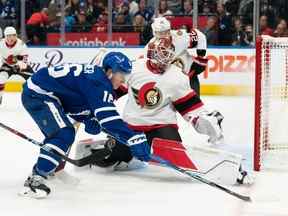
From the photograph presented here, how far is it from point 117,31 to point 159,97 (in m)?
5.43

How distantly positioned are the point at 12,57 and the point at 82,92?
13.2 feet

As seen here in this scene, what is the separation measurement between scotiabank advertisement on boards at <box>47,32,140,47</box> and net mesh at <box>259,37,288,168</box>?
4551mm

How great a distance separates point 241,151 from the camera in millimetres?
4816

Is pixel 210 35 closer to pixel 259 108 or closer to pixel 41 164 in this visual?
pixel 259 108

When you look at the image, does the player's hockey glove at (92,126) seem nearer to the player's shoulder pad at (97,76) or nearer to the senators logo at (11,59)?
the player's shoulder pad at (97,76)

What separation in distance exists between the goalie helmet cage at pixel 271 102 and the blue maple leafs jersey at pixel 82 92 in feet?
3.64

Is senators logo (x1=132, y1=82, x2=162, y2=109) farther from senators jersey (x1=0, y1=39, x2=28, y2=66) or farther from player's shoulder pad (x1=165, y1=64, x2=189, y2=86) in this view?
senators jersey (x1=0, y1=39, x2=28, y2=66)

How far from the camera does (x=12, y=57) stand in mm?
7262

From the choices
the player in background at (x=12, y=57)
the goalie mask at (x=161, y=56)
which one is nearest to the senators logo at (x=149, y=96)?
the goalie mask at (x=161, y=56)

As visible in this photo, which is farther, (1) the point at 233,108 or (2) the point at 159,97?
(1) the point at 233,108

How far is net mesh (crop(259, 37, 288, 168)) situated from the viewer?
14.3 ft

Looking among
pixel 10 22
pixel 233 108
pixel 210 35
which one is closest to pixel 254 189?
pixel 233 108

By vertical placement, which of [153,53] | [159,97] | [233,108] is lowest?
[233,108]

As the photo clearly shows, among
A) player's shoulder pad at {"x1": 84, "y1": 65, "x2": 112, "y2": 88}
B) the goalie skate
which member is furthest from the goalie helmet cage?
the goalie skate
